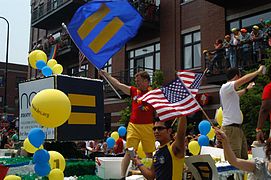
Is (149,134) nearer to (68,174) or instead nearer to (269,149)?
(68,174)

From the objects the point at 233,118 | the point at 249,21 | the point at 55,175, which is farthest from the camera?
the point at 249,21

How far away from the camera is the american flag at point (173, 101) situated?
14.5 feet

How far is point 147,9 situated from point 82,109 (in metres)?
14.1

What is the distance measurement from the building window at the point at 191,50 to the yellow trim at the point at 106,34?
12140 mm

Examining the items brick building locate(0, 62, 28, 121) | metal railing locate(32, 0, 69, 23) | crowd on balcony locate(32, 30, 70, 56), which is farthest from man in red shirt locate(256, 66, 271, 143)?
brick building locate(0, 62, 28, 121)

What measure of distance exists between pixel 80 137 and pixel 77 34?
7.29 feet

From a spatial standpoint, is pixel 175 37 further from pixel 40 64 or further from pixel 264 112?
pixel 264 112

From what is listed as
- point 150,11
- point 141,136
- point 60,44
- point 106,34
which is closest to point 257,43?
point 106,34

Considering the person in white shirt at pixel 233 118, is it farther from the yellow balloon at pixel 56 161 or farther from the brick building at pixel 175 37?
the brick building at pixel 175 37

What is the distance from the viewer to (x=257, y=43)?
14391mm

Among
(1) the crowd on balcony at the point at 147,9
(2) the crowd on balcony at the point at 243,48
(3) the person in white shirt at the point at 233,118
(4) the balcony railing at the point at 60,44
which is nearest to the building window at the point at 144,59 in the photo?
(1) the crowd on balcony at the point at 147,9

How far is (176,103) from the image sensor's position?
4594 mm

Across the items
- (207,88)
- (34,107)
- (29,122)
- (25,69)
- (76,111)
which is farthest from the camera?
(25,69)

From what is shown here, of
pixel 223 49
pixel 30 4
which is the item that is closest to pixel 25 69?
pixel 30 4
